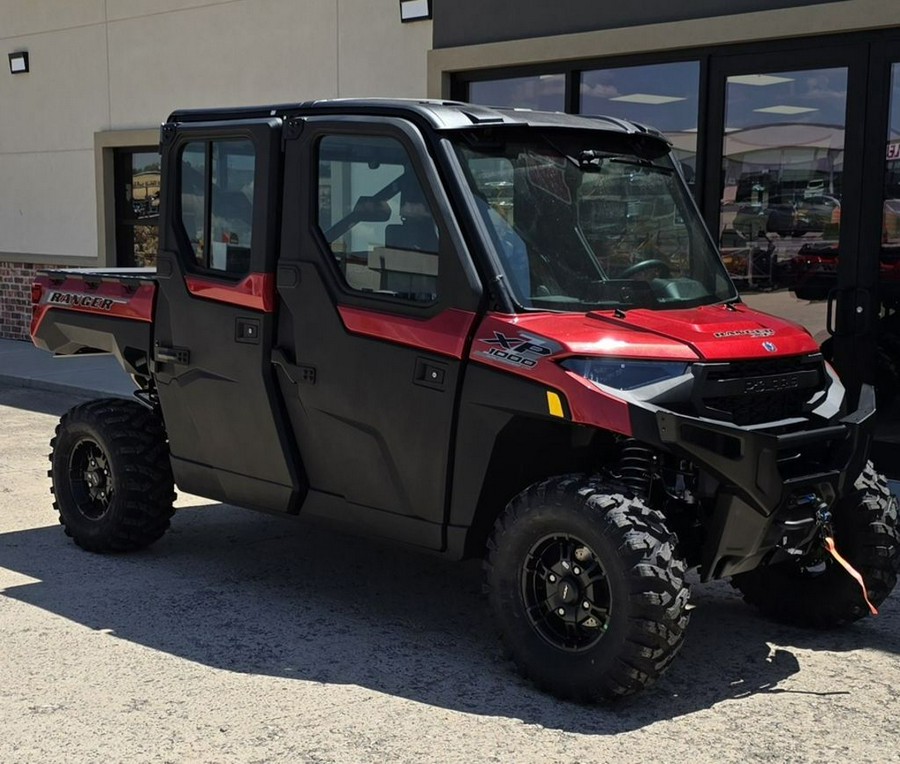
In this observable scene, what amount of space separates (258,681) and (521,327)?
1.63 metres

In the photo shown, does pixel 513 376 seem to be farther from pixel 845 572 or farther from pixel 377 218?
pixel 845 572

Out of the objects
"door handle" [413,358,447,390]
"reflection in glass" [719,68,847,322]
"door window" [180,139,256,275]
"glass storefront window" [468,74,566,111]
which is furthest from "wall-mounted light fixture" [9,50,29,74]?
"door handle" [413,358,447,390]

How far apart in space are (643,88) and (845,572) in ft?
18.0

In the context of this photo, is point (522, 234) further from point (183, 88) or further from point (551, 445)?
point (183, 88)

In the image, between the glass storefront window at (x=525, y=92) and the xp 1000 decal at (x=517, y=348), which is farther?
the glass storefront window at (x=525, y=92)

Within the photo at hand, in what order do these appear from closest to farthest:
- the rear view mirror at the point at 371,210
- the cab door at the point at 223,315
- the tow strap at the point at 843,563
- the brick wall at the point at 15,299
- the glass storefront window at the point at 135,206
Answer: the tow strap at the point at 843,563
the rear view mirror at the point at 371,210
the cab door at the point at 223,315
the glass storefront window at the point at 135,206
the brick wall at the point at 15,299

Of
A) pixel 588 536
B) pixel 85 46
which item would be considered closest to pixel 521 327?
pixel 588 536

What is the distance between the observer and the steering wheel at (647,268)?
519 centimetres

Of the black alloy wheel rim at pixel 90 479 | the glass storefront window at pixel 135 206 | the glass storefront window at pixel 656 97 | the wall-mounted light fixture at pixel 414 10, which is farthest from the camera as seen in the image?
the glass storefront window at pixel 135 206

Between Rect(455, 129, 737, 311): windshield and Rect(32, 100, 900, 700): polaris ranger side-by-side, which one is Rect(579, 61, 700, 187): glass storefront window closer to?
Rect(455, 129, 737, 311): windshield

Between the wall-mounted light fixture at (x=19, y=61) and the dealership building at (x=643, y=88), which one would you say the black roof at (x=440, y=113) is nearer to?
the dealership building at (x=643, y=88)

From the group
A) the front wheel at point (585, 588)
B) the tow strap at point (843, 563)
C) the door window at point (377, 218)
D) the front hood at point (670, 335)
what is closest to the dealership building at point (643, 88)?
the front hood at point (670, 335)

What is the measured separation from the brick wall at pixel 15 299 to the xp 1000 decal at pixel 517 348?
501 inches

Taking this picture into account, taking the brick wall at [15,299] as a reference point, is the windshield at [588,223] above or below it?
above
